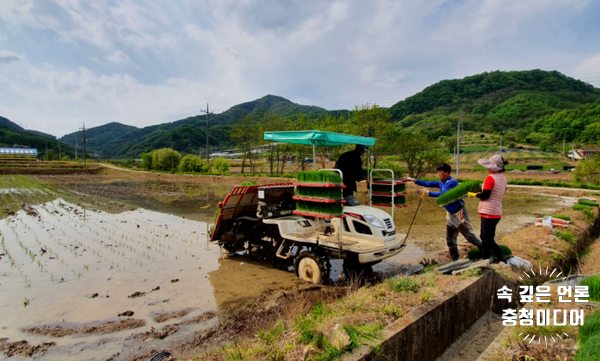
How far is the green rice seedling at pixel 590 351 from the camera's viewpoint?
2.30m

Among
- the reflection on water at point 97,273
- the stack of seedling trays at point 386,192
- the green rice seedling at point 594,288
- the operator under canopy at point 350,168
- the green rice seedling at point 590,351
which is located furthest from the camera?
the stack of seedling trays at point 386,192

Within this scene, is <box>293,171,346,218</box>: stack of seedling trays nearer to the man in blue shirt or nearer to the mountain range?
the man in blue shirt

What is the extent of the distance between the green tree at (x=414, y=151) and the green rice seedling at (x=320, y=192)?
24.1m

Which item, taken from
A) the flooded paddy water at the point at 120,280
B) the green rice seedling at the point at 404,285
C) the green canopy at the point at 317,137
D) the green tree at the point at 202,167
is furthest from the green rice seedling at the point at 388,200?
the green tree at the point at 202,167

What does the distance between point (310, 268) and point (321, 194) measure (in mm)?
1644

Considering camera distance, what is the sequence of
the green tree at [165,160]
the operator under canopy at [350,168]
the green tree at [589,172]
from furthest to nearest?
the green tree at [165,160], the green tree at [589,172], the operator under canopy at [350,168]

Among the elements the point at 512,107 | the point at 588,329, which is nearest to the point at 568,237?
the point at 588,329

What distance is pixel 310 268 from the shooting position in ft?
20.5

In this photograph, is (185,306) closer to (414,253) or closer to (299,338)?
(299,338)

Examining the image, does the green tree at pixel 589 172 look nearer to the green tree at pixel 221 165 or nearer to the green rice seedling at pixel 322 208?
the green rice seedling at pixel 322 208

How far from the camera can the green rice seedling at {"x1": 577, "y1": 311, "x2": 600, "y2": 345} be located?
2.75m

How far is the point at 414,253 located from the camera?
8.41 meters

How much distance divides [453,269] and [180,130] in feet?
412

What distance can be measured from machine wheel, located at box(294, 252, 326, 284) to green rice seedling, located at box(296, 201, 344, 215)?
94 centimetres
